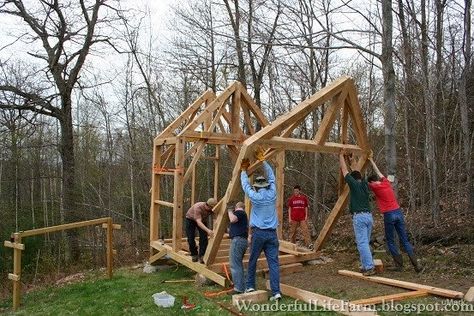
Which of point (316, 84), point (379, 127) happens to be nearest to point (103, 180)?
point (316, 84)

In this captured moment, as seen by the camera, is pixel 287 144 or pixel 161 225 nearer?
pixel 287 144

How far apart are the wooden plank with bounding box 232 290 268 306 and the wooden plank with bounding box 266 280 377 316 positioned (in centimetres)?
38

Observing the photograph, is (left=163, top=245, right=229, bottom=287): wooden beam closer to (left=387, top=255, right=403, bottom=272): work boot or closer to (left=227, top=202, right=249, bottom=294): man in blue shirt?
(left=227, top=202, right=249, bottom=294): man in blue shirt

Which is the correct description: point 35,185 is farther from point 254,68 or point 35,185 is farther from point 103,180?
point 254,68

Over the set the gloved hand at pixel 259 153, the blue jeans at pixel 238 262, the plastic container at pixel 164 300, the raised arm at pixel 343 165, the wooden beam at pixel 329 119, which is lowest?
the plastic container at pixel 164 300

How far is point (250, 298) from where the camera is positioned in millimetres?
6379

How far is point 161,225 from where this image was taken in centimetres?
1709

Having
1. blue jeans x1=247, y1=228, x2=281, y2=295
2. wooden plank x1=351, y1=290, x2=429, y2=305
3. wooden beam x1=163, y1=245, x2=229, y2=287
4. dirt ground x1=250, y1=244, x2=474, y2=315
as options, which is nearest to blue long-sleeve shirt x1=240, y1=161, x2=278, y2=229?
blue jeans x1=247, y1=228, x2=281, y2=295

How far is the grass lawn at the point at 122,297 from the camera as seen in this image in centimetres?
667

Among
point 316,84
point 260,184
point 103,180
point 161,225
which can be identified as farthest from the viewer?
point 103,180

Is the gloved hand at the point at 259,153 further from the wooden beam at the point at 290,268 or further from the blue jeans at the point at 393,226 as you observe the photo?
the blue jeans at the point at 393,226

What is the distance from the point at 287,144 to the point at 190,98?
1257cm

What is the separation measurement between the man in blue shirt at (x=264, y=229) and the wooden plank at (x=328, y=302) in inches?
10.2

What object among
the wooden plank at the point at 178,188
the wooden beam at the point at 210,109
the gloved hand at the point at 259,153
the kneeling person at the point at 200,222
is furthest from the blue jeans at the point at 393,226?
the wooden beam at the point at 210,109
